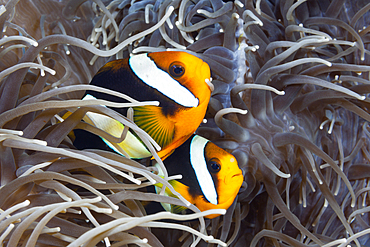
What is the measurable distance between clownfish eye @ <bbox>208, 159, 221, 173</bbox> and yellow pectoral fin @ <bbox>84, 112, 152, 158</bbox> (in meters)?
0.14

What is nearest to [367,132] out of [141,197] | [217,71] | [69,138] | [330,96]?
[330,96]

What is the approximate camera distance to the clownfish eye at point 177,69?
0.61 metres

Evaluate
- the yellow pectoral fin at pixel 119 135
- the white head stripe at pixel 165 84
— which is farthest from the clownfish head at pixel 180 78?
the yellow pectoral fin at pixel 119 135

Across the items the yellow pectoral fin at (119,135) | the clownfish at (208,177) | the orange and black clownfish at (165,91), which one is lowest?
the clownfish at (208,177)

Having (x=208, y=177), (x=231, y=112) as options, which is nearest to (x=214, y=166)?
(x=208, y=177)

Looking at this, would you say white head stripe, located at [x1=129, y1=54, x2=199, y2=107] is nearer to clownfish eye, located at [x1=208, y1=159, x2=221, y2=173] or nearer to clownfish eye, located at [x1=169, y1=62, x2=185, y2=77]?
clownfish eye, located at [x1=169, y1=62, x2=185, y2=77]

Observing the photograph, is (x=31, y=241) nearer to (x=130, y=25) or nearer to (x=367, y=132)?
(x=130, y=25)

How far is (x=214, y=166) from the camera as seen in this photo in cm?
66

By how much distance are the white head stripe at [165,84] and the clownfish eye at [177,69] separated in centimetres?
1

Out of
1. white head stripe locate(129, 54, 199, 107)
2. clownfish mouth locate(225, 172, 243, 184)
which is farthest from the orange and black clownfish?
clownfish mouth locate(225, 172, 243, 184)

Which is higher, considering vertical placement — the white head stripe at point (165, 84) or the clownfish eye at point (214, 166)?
the white head stripe at point (165, 84)

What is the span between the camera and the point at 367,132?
92 cm

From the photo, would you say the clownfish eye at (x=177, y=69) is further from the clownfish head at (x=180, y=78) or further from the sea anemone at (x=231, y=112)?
the sea anemone at (x=231, y=112)

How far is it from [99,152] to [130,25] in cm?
48
